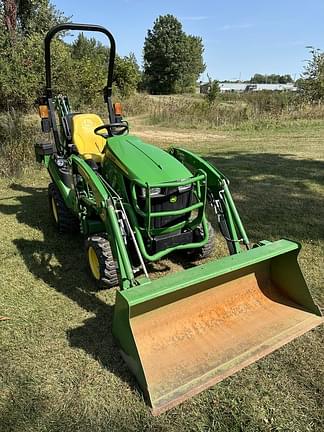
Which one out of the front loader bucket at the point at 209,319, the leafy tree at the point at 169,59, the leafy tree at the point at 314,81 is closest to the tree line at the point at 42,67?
the leafy tree at the point at 314,81

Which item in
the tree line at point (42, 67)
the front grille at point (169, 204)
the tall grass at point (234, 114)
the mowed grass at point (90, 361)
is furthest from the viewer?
the tall grass at point (234, 114)

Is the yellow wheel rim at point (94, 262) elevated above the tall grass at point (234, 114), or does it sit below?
below

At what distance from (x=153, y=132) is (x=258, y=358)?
11.0m

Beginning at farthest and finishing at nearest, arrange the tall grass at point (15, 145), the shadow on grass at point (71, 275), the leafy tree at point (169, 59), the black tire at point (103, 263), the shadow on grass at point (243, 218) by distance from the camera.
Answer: the leafy tree at point (169, 59) → the tall grass at point (15, 145) → the black tire at point (103, 263) → the shadow on grass at point (243, 218) → the shadow on grass at point (71, 275)

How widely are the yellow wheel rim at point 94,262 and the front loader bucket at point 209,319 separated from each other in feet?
2.46

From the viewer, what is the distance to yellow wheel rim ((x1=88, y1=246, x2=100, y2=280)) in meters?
3.07

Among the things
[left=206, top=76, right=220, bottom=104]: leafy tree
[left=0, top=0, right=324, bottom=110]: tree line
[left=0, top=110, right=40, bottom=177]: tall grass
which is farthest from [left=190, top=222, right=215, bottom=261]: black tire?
[left=206, top=76, right=220, bottom=104]: leafy tree

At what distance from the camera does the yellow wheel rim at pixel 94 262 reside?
121 inches

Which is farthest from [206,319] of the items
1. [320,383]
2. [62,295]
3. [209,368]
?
[62,295]

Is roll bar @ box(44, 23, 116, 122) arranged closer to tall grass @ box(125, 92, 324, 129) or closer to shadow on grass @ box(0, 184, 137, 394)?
shadow on grass @ box(0, 184, 137, 394)

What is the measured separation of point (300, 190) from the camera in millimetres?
5715

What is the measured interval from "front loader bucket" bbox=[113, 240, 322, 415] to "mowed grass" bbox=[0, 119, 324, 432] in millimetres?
86

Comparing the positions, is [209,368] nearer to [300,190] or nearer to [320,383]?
[320,383]

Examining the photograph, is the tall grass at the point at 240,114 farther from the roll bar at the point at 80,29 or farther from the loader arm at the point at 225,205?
the loader arm at the point at 225,205
